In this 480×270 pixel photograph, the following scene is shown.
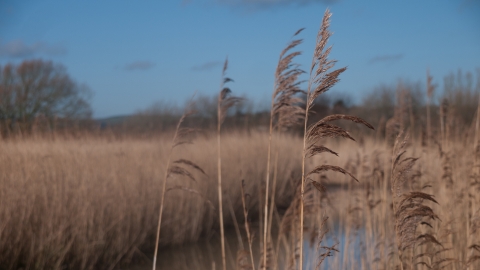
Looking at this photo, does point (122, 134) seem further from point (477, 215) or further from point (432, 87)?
point (477, 215)

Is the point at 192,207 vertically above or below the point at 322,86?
below

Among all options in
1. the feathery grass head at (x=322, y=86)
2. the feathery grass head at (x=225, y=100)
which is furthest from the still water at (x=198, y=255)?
the feathery grass head at (x=322, y=86)

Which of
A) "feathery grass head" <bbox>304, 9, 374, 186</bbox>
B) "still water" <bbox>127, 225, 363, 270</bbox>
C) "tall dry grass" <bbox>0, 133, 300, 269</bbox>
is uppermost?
"feathery grass head" <bbox>304, 9, 374, 186</bbox>

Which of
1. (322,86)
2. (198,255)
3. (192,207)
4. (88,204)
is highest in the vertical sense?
(322,86)

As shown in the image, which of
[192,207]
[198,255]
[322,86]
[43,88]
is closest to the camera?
[322,86]

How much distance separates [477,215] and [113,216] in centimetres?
413

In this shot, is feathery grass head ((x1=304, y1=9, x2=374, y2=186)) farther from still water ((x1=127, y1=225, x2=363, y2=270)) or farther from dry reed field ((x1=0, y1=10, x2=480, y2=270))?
still water ((x1=127, y1=225, x2=363, y2=270))

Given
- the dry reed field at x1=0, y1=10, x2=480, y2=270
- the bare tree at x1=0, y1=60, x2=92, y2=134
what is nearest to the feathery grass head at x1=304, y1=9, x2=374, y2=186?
the dry reed field at x1=0, y1=10, x2=480, y2=270

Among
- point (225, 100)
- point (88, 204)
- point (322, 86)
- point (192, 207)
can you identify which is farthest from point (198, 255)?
point (322, 86)

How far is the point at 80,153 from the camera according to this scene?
19.2 ft

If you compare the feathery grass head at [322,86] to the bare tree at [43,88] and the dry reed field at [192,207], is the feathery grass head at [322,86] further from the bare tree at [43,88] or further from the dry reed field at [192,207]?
the bare tree at [43,88]

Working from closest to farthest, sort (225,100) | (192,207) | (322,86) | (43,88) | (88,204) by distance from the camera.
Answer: (322,86) < (225,100) < (88,204) < (192,207) < (43,88)

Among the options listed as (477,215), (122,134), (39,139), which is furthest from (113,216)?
(477,215)

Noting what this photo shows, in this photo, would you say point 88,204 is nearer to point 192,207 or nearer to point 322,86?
point 192,207
